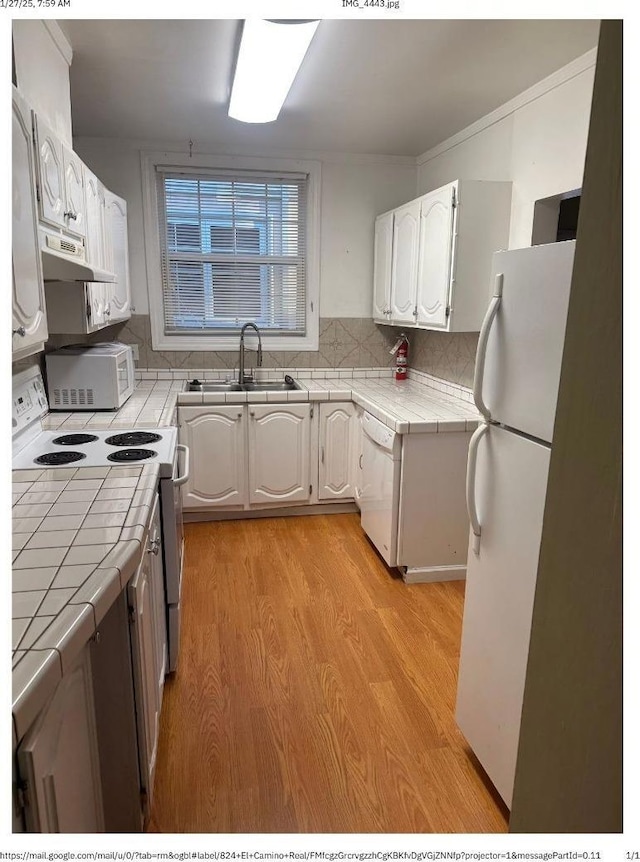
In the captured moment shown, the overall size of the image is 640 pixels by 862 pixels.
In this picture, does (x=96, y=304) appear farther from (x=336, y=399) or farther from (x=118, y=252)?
(x=336, y=399)

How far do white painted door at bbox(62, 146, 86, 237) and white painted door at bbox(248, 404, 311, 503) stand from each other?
Result: 1.56 meters

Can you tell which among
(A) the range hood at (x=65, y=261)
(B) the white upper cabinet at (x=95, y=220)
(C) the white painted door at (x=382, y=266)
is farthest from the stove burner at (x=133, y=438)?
(C) the white painted door at (x=382, y=266)

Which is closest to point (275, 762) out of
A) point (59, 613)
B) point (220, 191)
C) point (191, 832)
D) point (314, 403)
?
point (191, 832)

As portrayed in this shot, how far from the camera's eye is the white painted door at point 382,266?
3.76 m

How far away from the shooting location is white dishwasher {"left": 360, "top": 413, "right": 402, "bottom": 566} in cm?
288

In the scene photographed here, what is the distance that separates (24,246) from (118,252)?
1.82 m

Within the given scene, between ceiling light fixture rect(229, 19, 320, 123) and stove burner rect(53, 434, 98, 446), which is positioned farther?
stove burner rect(53, 434, 98, 446)

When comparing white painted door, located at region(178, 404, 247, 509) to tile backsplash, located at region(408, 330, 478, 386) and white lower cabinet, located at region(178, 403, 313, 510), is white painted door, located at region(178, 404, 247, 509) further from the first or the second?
tile backsplash, located at region(408, 330, 478, 386)

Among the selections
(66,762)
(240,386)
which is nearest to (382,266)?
(240,386)

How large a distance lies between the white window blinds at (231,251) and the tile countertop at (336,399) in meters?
0.46

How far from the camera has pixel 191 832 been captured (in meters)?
1.55

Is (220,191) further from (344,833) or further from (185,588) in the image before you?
(344,833)

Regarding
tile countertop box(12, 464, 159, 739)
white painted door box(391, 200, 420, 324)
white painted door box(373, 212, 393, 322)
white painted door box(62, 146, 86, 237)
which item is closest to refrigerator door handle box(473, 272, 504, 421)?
tile countertop box(12, 464, 159, 739)

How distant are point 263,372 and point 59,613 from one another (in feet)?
10.4
